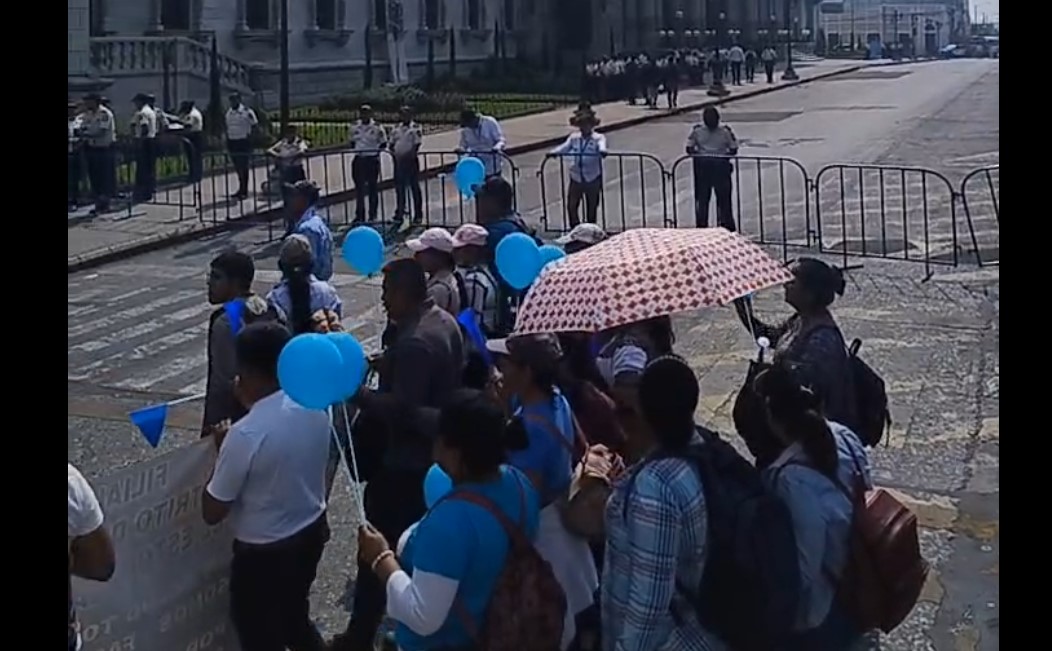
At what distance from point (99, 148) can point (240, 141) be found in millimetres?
2329

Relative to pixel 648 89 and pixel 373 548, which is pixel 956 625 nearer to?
pixel 373 548

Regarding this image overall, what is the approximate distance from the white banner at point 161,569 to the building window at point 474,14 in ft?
165

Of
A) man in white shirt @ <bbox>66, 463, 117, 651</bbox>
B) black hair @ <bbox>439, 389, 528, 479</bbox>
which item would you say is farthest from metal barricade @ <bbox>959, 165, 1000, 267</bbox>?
man in white shirt @ <bbox>66, 463, 117, 651</bbox>

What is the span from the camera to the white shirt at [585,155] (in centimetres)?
1705

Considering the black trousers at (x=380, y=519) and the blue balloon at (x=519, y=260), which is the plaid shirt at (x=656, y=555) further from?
the blue balloon at (x=519, y=260)

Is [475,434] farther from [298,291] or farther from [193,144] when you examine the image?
[193,144]

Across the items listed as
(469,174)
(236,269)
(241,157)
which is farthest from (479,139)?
(236,269)

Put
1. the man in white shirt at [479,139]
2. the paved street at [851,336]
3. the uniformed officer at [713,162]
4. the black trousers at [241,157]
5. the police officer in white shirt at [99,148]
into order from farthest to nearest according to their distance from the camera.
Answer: the black trousers at [241,157]
the police officer in white shirt at [99,148]
the man in white shirt at [479,139]
the uniformed officer at [713,162]
the paved street at [851,336]

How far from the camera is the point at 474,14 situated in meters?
54.3

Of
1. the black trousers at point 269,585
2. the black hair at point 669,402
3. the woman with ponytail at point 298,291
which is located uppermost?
the woman with ponytail at point 298,291

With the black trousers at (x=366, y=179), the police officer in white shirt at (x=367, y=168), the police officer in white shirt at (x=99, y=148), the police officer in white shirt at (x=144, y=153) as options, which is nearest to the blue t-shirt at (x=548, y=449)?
the police officer in white shirt at (x=367, y=168)

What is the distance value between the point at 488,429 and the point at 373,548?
0.53 metres

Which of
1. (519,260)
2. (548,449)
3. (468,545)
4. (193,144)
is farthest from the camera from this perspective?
(193,144)
